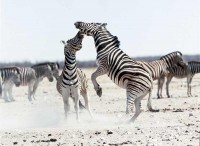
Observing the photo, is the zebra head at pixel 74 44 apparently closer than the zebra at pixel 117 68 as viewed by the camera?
No

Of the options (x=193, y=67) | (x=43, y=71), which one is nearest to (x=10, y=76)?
(x=43, y=71)

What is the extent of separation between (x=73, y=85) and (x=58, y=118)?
6.19ft

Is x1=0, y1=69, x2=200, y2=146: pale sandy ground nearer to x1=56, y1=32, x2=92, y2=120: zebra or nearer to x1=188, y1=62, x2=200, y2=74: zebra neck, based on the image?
x1=56, y1=32, x2=92, y2=120: zebra

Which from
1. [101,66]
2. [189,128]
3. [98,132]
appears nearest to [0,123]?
[101,66]

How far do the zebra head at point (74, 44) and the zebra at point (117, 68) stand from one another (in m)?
0.55

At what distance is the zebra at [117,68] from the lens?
11297 mm

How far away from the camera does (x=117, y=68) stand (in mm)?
11602

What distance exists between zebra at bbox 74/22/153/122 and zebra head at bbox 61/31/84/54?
546 millimetres

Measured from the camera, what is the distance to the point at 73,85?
11234 mm

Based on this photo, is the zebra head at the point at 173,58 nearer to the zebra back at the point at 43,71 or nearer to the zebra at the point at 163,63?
the zebra at the point at 163,63

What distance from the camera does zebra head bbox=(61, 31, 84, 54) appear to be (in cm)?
1142

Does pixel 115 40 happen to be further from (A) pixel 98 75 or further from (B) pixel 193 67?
(B) pixel 193 67

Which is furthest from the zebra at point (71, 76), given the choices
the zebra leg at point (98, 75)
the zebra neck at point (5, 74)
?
the zebra neck at point (5, 74)

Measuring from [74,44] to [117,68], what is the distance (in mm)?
955
